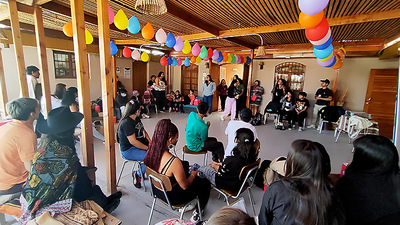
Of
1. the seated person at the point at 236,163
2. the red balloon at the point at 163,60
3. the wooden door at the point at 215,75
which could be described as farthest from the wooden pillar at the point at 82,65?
the wooden door at the point at 215,75

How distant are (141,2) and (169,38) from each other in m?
Answer: 1.99

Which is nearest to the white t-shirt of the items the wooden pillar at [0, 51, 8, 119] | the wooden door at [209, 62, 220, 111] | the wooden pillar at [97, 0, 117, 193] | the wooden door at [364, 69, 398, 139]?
the wooden pillar at [97, 0, 117, 193]

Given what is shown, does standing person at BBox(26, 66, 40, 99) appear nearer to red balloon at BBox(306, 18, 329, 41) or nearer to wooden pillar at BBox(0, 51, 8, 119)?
wooden pillar at BBox(0, 51, 8, 119)

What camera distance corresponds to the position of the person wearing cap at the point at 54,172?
1410 mm

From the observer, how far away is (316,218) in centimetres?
103

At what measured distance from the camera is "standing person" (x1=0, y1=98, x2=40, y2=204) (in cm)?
158

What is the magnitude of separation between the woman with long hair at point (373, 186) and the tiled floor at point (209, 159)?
3.97 ft

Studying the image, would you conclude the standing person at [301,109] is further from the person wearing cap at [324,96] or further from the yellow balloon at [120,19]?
the yellow balloon at [120,19]

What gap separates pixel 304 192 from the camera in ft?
3.49

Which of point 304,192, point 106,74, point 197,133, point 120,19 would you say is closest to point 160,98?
point 120,19

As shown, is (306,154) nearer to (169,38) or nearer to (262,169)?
(262,169)

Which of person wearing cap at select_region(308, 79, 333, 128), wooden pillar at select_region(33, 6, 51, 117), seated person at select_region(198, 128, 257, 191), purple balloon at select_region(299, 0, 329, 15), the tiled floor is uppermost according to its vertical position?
purple balloon at select_region(299, 0, 329, 15)

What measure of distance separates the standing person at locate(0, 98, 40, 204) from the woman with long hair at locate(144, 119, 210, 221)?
963mm

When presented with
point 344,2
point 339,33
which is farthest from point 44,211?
point 339,33
